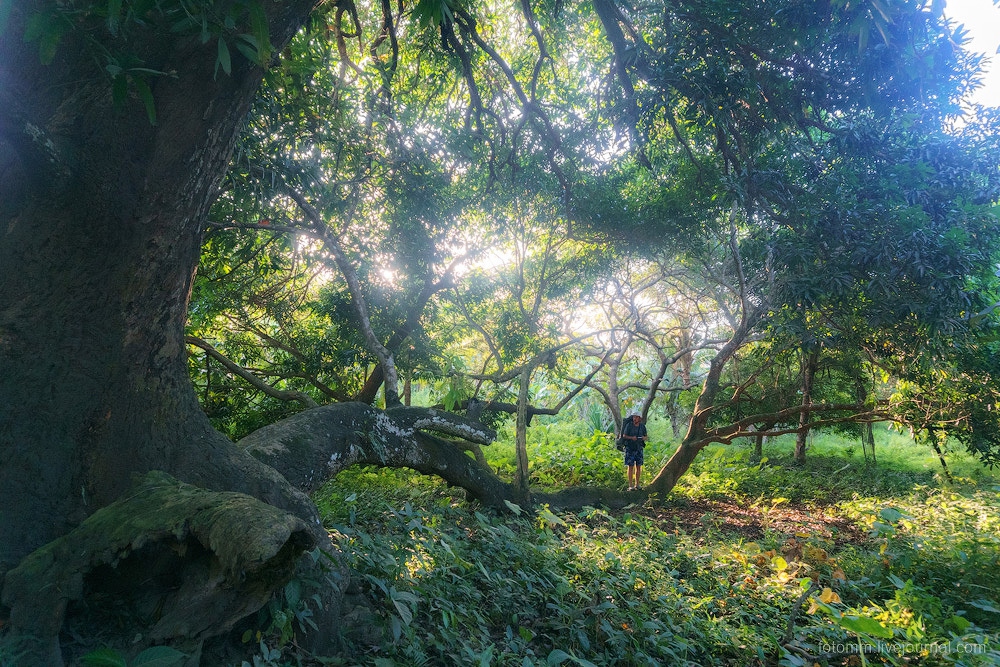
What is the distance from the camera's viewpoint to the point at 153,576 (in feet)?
7.13

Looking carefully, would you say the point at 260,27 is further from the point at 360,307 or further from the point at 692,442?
the point at 692,442

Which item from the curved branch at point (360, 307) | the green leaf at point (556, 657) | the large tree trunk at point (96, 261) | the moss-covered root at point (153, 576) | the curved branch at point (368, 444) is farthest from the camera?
the curved branch at point (360, 307)

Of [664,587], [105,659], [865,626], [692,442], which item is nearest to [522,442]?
[664,587]

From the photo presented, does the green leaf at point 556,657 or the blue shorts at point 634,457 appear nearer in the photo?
the green leaf at point 556,657

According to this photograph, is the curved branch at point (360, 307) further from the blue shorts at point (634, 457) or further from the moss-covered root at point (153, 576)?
the blue shorts at point (634, 457)

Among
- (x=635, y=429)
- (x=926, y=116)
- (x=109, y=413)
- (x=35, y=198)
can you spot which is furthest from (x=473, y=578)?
(x=635, y=429)

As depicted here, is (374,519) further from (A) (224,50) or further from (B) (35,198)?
(A) (224,50)

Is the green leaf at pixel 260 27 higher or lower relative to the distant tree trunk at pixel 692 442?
higher

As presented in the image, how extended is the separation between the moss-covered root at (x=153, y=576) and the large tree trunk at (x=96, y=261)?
0.36 metres

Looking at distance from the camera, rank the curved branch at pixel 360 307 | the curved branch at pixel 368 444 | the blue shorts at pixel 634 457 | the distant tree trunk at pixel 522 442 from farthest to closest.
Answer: the blue shorts at pixel 634 457 < the distant tree trunk at pixel 522 442 < the curved branch at pixel 360 307 < the curved branch at pixel 368 444

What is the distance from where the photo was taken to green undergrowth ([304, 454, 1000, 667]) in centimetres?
315

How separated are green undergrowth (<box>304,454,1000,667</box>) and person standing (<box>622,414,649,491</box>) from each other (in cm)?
225

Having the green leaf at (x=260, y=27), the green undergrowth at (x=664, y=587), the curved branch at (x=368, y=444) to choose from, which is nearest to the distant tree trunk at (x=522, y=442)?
the green undergrowth at (x=664, y=587)

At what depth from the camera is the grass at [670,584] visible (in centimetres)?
315
